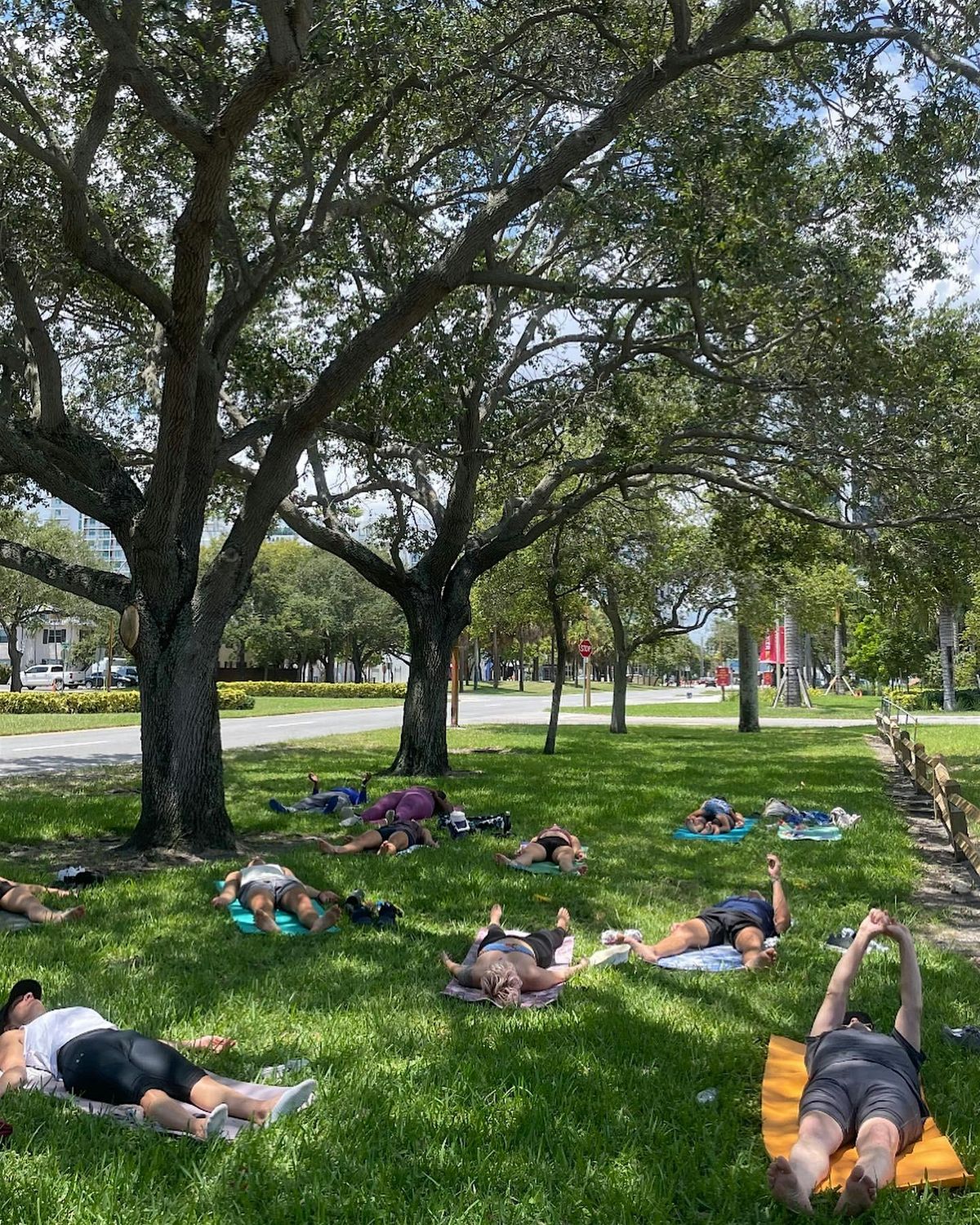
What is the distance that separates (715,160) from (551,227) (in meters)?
5.30

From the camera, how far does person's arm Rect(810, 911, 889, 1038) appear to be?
13.5ft

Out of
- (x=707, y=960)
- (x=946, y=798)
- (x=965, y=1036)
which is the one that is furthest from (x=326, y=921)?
(x=946, y=798)

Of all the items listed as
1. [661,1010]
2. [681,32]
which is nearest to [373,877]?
[661,1010]

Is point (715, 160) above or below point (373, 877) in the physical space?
above

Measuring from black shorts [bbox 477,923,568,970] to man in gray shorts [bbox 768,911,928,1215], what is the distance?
1728mm

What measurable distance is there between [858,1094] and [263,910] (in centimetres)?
405

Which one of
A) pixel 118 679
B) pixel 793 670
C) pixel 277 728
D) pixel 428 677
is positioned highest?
pixel 428 677

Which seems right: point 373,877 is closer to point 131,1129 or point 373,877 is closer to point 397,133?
point 131,1129

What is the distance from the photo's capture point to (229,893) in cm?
685

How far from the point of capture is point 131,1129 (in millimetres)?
3453

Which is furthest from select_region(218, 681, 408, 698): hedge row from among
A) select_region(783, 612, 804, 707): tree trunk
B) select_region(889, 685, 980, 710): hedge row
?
select_region(889, 685, 980, 710): hedge row

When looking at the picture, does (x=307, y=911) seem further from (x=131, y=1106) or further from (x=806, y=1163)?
(x=806, y=1163)

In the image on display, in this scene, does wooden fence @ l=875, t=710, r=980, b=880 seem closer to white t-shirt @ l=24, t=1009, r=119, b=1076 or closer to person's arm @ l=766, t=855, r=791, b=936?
person's arm @ l=766, t=855, r=791, b=936

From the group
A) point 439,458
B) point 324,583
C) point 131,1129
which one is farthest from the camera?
point 324,583
